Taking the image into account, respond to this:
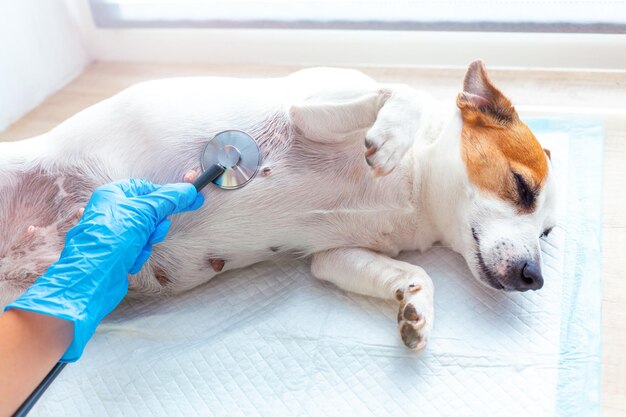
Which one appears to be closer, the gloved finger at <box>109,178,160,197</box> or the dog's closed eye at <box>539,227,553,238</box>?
the gloved finger at <box>109,178,160,197</box>

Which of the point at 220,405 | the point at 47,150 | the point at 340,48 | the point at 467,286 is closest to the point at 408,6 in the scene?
the point at 340,48

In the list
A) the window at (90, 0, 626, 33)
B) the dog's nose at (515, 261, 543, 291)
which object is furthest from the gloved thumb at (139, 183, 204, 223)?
the window at (90, 0, 626, 33)

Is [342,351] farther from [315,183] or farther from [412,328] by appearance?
[315,183]

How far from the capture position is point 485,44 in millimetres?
2361

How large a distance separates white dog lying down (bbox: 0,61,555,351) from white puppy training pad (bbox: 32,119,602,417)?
7 cm

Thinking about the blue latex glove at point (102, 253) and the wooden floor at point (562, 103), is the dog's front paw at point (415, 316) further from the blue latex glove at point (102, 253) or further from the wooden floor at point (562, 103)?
the blue latex glove at point (102, 253)

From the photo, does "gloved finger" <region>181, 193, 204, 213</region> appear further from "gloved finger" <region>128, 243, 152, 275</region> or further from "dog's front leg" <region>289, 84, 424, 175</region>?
"dog's front leg" <region>289, 84, 424, 175</region>

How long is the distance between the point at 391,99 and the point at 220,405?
2.55 ft

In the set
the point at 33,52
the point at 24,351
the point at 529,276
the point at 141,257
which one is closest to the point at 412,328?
the point at 529,276

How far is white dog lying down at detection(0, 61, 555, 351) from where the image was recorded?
1.49m

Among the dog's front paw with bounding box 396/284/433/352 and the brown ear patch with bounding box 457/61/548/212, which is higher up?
the brown ear patch with bounding box 457/61/548/212

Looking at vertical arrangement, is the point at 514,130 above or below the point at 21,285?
above

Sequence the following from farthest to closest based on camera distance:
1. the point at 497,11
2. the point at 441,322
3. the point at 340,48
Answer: the point at 340,48, the point at 497,11, the point at 441,322

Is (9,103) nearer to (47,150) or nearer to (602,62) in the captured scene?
(47,150)
